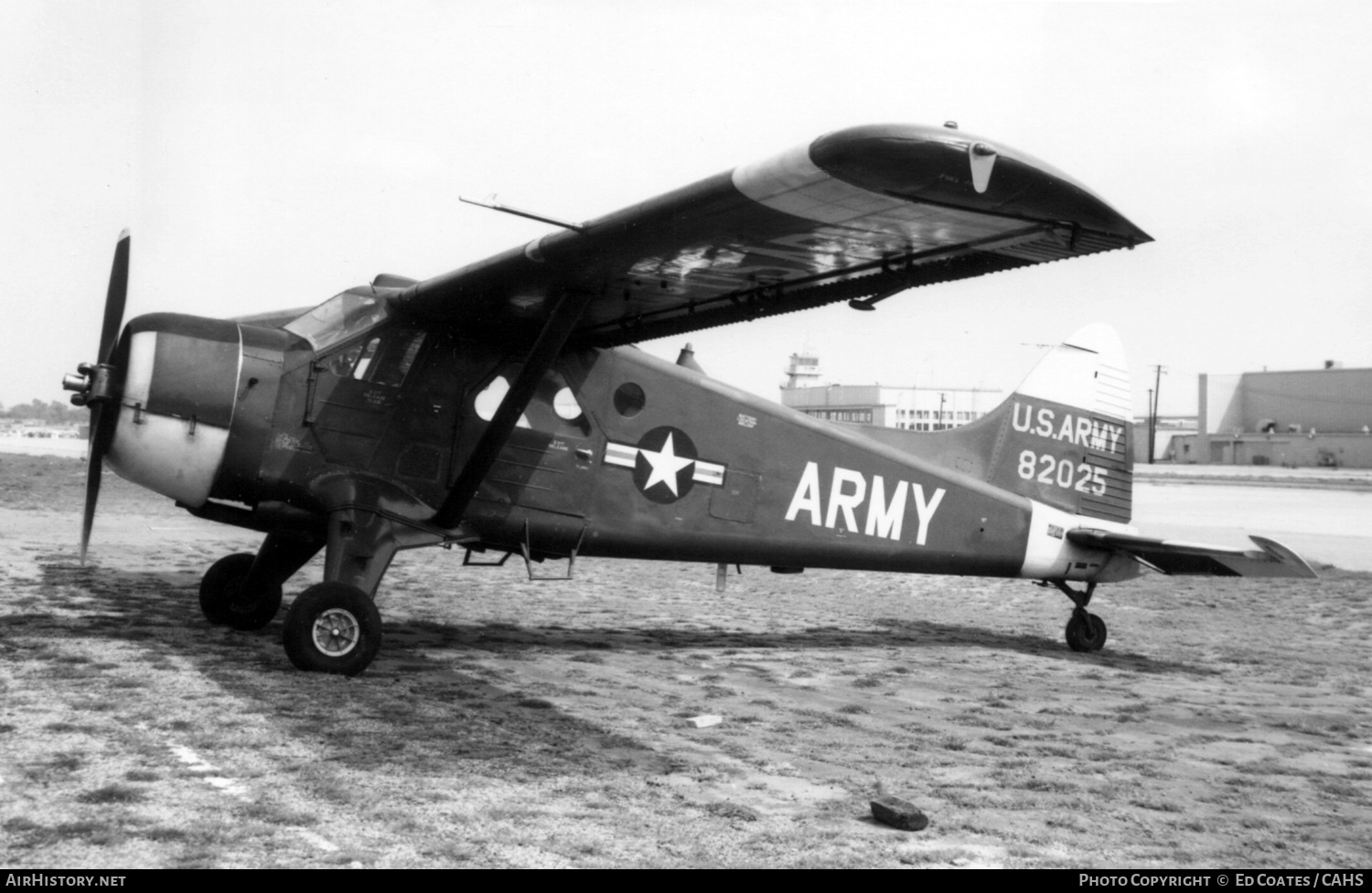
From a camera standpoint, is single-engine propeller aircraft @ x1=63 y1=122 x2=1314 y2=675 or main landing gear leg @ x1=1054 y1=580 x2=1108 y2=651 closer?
single-engine propeller aircraft @ x1=63 y1=122 x2=1314 y2=675

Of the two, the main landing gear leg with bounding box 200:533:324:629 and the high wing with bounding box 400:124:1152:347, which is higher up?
the high wing with bounding box 400:124:1152:347

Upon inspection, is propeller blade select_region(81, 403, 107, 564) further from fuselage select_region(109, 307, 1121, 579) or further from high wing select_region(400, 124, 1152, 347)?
high wing select_region(400, 124, 1152, 347)

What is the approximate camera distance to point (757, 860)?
4.36 m

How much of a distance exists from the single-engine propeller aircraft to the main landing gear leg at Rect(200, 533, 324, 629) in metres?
0.02

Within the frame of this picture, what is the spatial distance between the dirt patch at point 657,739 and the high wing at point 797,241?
2.49m

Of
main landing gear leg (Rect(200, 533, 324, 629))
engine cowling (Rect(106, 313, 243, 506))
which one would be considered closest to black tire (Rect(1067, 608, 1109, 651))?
main landing gear leg (Rect(200, 533, 324, 629))

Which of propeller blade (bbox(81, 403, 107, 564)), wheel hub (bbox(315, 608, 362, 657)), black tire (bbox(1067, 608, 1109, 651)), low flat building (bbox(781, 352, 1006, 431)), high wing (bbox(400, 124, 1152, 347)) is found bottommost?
wheel hub (bbox(315, 608, 362, 657))

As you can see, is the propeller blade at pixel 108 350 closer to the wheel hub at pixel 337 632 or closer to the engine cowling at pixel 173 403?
the engine cowling at pixel 173 403

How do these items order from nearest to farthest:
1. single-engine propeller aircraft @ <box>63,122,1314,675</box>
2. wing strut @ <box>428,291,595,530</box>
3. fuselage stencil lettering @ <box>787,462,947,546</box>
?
single-engine propeller aircraft @ <box>63,122,1314,675</box> → wing strut @ <box>428,291,595,530</box> → fuselage stencil lettering @ <box>787,462,947,546</box>

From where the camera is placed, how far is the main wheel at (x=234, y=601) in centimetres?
927

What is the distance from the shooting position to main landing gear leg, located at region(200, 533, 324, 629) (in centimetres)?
926

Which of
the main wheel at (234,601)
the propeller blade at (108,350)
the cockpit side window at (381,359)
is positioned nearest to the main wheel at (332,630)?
the cockpit side window at (381,359)
